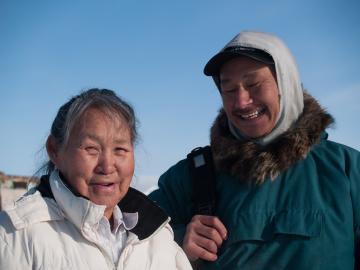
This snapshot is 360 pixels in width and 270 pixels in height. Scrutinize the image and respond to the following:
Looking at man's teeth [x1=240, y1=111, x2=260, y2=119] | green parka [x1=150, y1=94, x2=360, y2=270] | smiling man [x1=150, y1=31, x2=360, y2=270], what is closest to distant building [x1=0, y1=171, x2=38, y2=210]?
smiling man [x1=150, y1=31, x2=360, y2=270]

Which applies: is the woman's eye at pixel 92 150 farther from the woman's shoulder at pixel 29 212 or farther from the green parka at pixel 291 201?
the green parka at pixel 291 201

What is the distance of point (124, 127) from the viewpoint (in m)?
2.30

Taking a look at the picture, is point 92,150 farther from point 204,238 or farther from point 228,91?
point 228,91

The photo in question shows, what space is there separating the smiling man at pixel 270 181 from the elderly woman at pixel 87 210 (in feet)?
1.26

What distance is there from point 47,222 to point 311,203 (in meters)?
1.48

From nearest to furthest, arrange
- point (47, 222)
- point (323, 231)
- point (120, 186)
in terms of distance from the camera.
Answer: point (47, 222) < point (120, 186) < point (323, 231)

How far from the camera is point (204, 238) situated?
105 inches

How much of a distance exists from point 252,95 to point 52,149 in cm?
127

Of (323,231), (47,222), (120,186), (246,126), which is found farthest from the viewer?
(246,126)

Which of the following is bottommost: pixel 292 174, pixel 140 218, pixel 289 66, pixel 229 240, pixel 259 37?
pixel 229 240

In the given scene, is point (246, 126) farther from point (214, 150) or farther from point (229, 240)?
point (229, 240)

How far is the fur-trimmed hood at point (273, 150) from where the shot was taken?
8.68 feet

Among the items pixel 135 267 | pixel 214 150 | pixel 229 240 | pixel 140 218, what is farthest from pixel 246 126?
pixel 135 267

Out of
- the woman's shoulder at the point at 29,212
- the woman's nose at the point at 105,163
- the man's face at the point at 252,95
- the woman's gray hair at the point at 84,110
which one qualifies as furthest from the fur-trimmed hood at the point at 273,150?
the woman's shoulder at the point at 29,212
